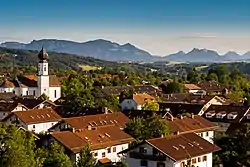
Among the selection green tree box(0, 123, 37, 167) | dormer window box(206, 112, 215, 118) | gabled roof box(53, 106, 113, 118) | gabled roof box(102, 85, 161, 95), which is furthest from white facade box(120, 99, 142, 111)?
green tree box(0, 123, 37, 167)

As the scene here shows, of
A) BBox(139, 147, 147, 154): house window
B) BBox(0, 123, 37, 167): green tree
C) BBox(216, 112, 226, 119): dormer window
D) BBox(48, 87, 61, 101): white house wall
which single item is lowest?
BBox(48, 87, 61, 101): white house wall

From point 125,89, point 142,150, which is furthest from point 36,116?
point 125,89

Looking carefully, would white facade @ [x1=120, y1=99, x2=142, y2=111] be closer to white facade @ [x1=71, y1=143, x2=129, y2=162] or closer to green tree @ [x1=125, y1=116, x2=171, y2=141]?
green tree @ [x1=125, y1=116, x2=171, y2=141]

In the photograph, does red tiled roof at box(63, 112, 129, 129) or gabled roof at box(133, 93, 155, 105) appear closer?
red tiled roof at box(63, 112, 129, 129)

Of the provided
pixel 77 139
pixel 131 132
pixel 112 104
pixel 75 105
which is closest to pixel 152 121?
pixel 131 132

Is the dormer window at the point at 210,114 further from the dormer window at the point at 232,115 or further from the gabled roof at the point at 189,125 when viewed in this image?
the gabled roof at the point at 189,125
